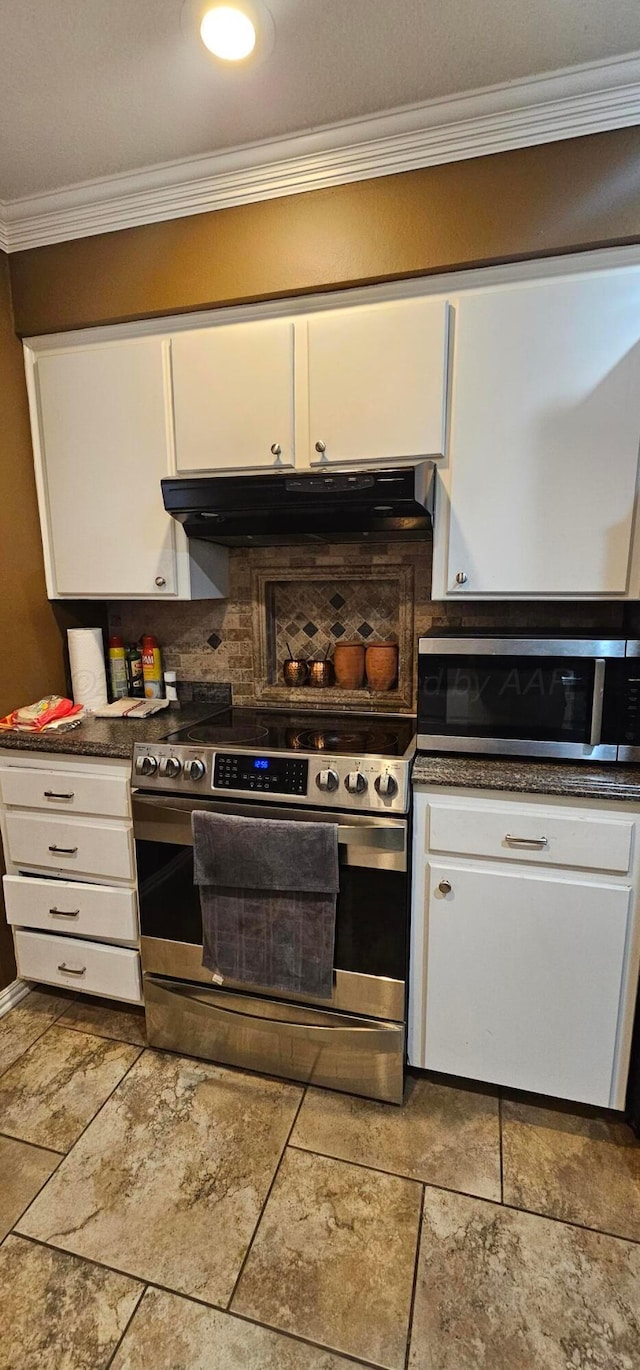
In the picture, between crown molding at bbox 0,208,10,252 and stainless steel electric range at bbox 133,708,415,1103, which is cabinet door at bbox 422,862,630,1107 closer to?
stainless steel electric range at bbox 133,708,415,1103

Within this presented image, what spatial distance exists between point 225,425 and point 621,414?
1133 millimetres

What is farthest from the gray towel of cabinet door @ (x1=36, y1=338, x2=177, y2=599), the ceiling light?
the ceiling light

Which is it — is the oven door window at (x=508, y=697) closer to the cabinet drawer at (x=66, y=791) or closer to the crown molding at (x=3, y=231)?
the cabinet drawer at (x=66, y=791)

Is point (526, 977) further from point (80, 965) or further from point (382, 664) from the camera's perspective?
point (80, 965)

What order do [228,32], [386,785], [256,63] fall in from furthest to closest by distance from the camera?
[386,785], [256,63], [228,32]

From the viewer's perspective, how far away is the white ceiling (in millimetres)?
1262

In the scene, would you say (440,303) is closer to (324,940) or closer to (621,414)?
(621,414)

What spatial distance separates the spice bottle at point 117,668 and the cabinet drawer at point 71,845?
1.84 ft

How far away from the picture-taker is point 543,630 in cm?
194

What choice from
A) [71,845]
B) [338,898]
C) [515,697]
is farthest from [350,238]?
[71,845]

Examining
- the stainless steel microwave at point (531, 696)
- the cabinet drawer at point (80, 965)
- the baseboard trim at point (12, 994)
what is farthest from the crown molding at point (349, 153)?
the baseboard trim at point (12, 994)

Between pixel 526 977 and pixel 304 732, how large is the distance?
914mm

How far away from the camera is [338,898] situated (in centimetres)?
157

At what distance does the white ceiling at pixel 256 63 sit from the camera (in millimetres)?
1262
